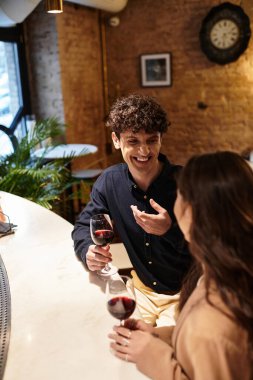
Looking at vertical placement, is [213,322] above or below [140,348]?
above

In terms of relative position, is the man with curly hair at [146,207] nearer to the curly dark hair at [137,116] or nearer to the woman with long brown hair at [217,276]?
the curly dark hair at [137,116]

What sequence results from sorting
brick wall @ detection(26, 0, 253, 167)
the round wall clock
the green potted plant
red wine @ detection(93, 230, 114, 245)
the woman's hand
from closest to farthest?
the woman's hand, red wine @ detection(93, 230, 114, 245), the green potted plant, brick wall @ detection(26, 0, 253, 167), the round wall clock

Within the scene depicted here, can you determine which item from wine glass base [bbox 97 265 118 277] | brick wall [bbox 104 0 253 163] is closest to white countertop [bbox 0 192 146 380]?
wine glass base [bbox 97 265 118 277]

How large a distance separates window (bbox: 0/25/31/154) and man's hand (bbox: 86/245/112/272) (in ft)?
10.2

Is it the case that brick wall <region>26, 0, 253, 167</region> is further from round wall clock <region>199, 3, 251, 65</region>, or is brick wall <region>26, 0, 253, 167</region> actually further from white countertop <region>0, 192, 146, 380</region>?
white countertop <region>0, 192, 146, 380</region>

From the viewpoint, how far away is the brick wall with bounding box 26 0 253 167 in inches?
186

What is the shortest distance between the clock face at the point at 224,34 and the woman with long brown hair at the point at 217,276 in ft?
14.5

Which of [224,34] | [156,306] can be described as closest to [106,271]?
[156,306]

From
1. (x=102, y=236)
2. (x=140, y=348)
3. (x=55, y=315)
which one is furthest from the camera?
(x=102, y=236)

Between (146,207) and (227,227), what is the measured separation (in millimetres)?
975

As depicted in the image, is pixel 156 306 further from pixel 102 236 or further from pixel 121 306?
pixel 121 306

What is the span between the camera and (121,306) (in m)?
1.05

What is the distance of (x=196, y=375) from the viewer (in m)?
0.86

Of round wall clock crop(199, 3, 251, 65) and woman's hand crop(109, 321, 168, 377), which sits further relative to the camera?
round wall clock crop(199, 3, 251, 65)
